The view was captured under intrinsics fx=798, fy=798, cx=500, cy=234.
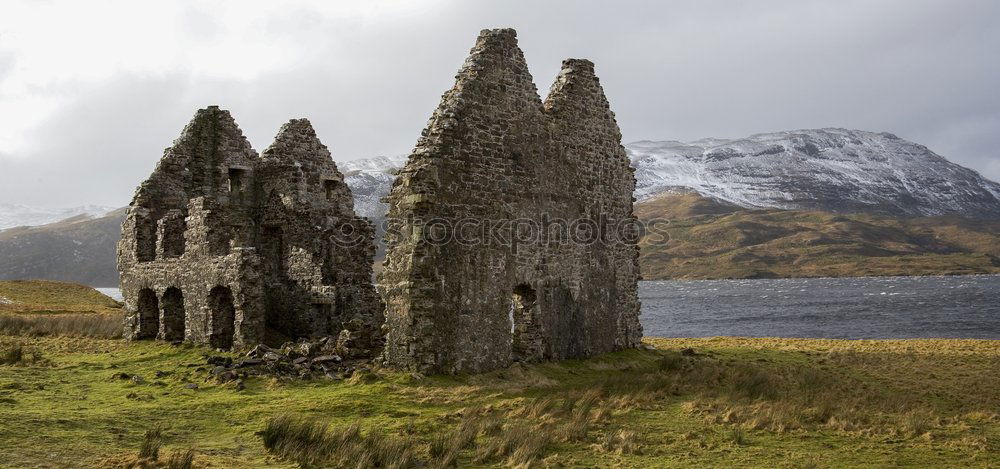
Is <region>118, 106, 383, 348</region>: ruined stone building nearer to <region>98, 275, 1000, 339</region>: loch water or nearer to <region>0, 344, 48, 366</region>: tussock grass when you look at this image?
<region>0, 344, 48, 366</region>: tussock grass

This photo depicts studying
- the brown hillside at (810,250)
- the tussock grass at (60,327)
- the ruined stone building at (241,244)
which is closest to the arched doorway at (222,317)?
the ruined stone building at (241,244)

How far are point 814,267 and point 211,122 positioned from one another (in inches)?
6044

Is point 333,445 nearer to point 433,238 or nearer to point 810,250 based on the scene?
point 433,238

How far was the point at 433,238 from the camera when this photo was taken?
16.1m

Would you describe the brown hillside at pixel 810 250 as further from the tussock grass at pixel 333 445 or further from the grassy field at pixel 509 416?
the tussock grass at pixel 333 445

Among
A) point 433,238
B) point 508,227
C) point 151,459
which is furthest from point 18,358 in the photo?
point 508,227

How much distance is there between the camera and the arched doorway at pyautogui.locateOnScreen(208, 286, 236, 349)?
813 inches

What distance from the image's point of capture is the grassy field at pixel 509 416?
35.0 ft

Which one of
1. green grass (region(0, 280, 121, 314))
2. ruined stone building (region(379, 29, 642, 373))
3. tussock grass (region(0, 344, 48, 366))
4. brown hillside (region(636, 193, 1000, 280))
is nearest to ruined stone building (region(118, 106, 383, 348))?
ruined stone building (region(379, 29, 642, 373))

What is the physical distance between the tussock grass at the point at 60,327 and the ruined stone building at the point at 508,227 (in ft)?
44.3

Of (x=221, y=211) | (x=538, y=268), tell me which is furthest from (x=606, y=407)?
(x=221, y=211)

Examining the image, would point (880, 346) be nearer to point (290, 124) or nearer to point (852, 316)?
point (290, 124)

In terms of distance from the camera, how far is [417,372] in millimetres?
15797

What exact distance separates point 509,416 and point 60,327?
1856cm
